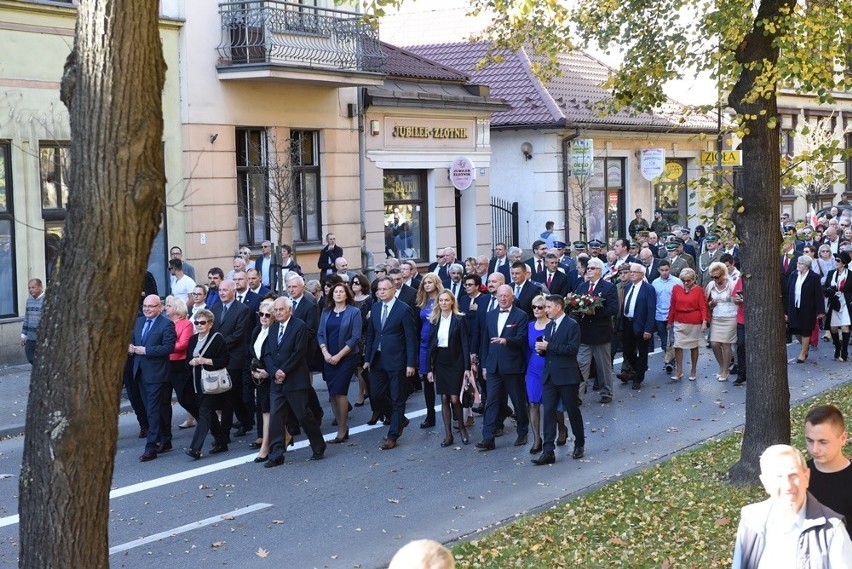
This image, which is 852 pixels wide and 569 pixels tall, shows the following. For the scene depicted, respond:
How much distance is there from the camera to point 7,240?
1989 centimetres

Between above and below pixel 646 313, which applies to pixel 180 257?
above

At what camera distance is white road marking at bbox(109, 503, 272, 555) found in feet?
32.7

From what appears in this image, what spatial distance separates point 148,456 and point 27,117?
8.81 metres

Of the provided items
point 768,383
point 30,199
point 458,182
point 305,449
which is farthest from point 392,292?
point 458,182

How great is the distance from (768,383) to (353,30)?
16.3 meters

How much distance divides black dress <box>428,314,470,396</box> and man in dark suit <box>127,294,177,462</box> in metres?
2.95

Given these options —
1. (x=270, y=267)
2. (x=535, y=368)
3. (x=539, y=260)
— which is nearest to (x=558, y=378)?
(x=535, y=368)

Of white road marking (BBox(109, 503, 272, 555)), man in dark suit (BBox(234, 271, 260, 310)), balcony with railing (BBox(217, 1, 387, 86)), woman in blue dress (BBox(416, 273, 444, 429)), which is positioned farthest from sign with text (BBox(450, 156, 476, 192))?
white road marking (BBox(109, 503, 272, 555))

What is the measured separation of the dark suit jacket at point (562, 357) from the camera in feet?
42.0

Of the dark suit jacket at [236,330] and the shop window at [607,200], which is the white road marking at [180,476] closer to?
the dark suit jacket at [236,330]

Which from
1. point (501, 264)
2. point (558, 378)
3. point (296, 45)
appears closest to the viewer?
point (558, 378)

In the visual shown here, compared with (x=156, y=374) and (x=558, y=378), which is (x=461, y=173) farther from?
(x=558, y=378)

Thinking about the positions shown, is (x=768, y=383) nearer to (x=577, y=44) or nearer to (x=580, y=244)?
(x=577, y=44)

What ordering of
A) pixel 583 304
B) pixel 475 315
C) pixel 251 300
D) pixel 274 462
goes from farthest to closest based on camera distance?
1. pixel 583 304
2. pixel 251 300
3. pixel 475 315
4. pixel 274 462
